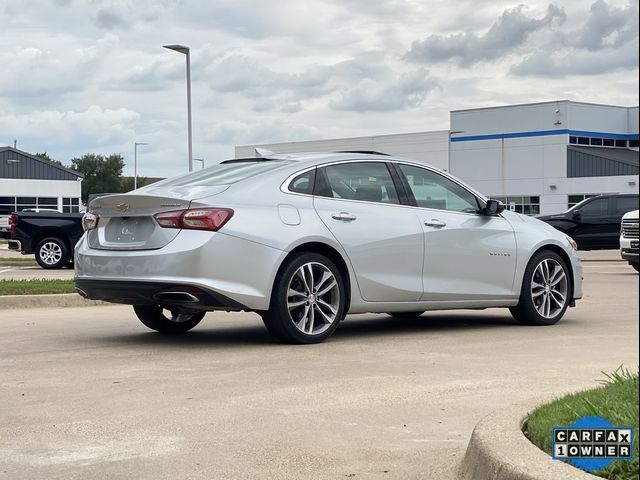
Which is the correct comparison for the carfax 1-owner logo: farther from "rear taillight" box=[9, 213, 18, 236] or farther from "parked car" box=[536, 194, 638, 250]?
"parked car" box=[536, 194, 638, 250]

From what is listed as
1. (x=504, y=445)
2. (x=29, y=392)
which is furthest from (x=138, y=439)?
(x=504, y=445)

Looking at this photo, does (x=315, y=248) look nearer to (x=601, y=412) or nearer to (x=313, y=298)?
(x=313, y=298)

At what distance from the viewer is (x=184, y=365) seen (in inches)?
306

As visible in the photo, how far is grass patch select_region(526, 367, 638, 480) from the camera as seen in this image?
12.1ft

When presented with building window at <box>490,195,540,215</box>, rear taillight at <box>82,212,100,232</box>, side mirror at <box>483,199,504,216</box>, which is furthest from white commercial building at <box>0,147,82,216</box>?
side mirror at <box>483,199,504,216</box>

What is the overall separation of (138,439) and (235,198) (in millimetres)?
3508

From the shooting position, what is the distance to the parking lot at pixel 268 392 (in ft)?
16.5

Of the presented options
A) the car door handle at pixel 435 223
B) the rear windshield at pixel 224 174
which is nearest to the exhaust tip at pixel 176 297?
the rear windshield at pixel 224 174

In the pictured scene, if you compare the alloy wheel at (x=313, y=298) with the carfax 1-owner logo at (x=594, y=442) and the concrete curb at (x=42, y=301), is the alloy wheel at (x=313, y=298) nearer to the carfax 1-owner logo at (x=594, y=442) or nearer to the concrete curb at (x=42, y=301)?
the carfax 1-owner logo at (x=594, y=442)

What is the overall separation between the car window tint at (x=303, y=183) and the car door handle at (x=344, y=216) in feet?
0.98

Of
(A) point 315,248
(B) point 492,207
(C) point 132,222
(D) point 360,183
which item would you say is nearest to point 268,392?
(A) point 315,248

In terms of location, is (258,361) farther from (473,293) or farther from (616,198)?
(616,198)

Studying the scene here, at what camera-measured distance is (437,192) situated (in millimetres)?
10133

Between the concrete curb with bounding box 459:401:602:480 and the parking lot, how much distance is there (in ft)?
0.96
